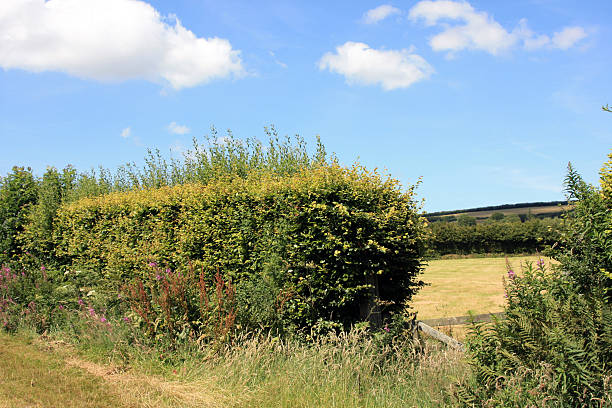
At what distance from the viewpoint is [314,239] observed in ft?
23.0

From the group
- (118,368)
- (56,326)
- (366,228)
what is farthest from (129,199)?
(366,228)

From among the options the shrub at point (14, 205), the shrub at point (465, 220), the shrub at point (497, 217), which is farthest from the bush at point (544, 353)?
the shrub at point (497, 217)

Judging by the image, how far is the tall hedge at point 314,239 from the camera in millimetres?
6898

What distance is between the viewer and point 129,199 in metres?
11.5

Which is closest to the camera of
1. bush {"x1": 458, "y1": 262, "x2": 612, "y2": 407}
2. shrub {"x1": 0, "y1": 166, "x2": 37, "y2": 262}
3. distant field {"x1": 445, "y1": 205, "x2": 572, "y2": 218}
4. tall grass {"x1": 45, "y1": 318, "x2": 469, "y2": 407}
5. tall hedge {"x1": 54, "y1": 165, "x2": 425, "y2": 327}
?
bush {"x1": 458, "y1": 262, "x2": 612, "y2": 407}

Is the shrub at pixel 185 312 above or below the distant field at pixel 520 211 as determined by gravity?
below

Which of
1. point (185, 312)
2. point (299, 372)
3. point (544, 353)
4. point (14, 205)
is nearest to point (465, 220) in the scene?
point (14, 205)

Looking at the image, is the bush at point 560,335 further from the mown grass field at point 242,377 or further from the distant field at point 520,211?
the distant field at point 520,211

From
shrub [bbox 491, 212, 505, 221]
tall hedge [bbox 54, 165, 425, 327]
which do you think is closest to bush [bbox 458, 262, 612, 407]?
tall hedge [bbox 54, 165, 425, 327]

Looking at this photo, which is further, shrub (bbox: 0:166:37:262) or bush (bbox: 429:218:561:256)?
bush (bbox: 429:218:561:256)

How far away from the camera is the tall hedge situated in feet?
22.6

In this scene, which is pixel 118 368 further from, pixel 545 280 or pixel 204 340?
pixel 545 280

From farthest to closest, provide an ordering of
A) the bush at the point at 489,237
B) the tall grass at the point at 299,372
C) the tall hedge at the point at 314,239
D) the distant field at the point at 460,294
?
the bush at the point at 489,237, the distant field at the point at 460,294, the tall hedge at the point at 314,239, the tall grass at the point at 299,372

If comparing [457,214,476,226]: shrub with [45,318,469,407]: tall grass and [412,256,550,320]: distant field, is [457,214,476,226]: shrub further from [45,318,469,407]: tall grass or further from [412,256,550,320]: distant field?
[45,318,469,407]: tall grass
